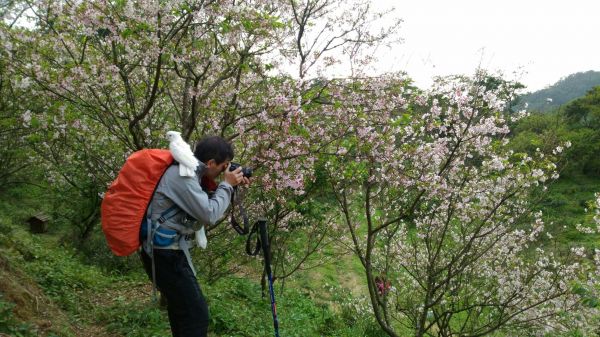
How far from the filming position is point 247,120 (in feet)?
16.2

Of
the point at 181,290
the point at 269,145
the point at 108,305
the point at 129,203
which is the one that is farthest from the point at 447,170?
the point at 108,305

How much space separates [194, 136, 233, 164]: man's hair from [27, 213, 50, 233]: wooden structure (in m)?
11.3

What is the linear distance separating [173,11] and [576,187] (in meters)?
32.0

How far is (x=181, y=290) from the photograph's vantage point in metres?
Result: 2.92

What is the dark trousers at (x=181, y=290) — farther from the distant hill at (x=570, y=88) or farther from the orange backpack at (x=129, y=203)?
the distant hill at (x=570, y=88)

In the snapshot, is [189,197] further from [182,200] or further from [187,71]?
[187,71]

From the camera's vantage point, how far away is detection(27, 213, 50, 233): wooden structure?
12055 millimetres

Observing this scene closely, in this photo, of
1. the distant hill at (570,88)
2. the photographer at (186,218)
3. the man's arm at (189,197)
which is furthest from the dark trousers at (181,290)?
the distant hill at (570,88)

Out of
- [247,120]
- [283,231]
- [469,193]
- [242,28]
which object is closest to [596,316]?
[469,193]

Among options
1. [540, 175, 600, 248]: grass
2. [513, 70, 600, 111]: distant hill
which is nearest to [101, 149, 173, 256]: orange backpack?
[540, 175, 600, 248]: grass

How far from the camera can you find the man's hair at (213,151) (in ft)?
9.99

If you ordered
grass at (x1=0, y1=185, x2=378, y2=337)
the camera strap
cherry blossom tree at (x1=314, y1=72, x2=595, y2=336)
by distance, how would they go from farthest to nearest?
cherry blossom tree at (x1=314, y1=72, x2=595, y2=336), grass at (x1=0, y1=185, x2=378, y2=337), the camera strap

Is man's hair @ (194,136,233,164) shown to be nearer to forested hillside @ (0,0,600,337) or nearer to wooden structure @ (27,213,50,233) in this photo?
forested hillside @ (0,0,600,337)

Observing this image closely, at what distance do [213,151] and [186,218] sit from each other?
19.9 inches
